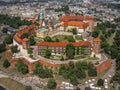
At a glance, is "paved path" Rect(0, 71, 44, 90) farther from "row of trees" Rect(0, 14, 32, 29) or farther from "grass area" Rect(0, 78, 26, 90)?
"row of trees" Rect(0, 14, 32, 29)

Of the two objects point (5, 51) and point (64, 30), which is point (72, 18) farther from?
point (5, 51)

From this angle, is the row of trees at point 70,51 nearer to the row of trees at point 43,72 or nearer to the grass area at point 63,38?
the row of trees at point 43,72

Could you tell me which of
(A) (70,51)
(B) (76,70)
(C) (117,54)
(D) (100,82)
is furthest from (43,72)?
(C) (117,54)

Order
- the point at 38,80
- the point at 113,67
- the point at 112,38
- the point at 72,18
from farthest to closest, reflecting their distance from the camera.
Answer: the point at 72,18, the point at 112,38, the point at 113,67, the point at 38,80

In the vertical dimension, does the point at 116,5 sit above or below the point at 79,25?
below

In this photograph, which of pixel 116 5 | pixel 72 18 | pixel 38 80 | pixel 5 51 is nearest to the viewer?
pixel 38 80

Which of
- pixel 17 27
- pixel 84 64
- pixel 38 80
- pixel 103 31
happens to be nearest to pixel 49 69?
pixel 38 80

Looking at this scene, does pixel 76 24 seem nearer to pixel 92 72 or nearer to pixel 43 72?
pixel 92 72
